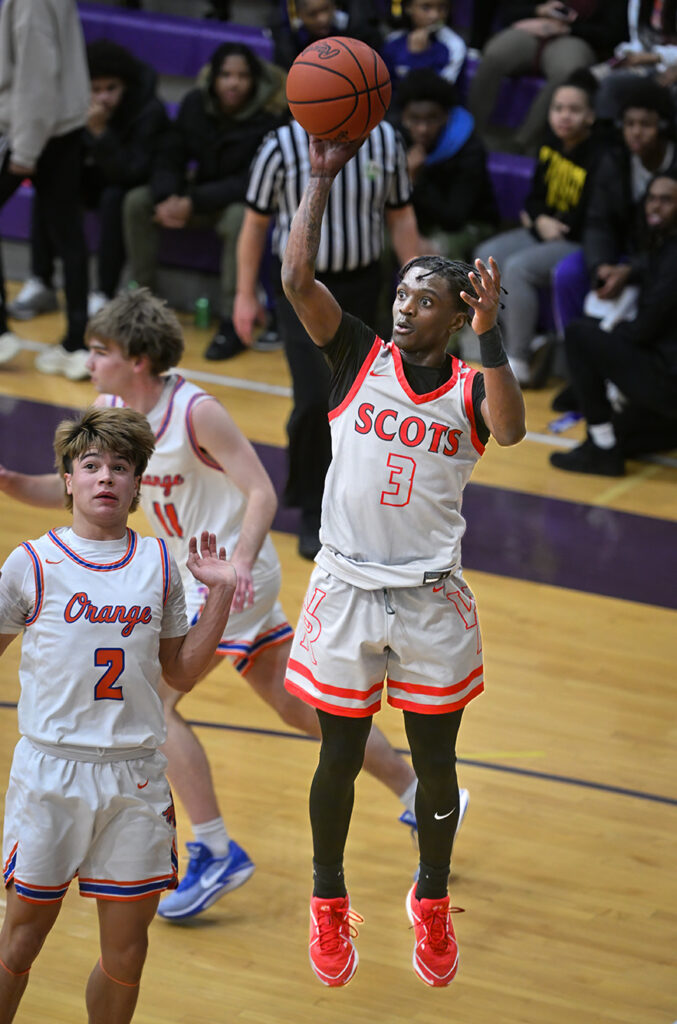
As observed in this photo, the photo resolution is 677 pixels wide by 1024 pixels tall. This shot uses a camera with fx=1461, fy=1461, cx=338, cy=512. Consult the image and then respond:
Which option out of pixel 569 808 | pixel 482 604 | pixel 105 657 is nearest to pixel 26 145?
pixel 482 604

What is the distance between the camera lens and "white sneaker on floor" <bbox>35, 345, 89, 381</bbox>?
29.3 feet

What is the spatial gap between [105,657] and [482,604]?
345 centimetres

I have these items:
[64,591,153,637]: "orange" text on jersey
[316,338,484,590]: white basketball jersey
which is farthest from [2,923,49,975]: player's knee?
[316,338,484,590]: white basketball jersey

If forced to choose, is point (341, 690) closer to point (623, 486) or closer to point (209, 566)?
point (209, 566)

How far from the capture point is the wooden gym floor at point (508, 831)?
4055 mm

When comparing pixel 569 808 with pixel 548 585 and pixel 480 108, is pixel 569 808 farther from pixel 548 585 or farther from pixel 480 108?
pixel 480 108

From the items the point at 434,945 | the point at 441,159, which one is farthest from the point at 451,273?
the point at 441,159

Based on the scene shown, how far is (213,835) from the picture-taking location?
445 cm

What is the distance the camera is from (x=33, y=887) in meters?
3.25

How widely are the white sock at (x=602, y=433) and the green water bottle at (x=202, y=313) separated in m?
3.18

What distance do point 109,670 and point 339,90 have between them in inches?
56.1

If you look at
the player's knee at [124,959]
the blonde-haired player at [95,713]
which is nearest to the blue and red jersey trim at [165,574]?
the blonde-haired player at [95,713]

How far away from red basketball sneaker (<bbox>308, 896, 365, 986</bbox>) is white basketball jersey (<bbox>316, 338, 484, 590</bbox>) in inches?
33.7

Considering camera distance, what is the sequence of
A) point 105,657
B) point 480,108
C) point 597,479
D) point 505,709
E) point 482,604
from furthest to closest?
point 480,108
point 597,479
point 482,604
point 505,709
point 105,657
